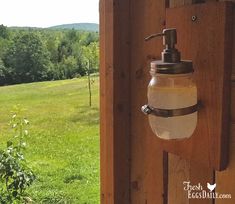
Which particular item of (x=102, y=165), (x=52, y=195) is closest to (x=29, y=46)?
(x=52, y=195)

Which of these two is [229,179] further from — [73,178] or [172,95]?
[73,178]

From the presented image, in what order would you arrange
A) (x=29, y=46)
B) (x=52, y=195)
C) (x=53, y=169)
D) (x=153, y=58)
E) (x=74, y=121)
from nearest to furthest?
(x=153, y=58) < (x=52, y=195) < (x=53, y=169) < (x=29, y=46) < (x=74, y=121)

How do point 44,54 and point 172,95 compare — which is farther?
point 44,54

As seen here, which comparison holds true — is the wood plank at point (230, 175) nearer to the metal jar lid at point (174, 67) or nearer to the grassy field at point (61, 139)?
the metal jar lid at point (174, 67)

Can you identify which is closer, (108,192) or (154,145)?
(154,145)

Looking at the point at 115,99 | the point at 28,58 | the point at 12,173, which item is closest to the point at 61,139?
the point at 28,58

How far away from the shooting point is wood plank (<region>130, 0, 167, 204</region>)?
665 mm

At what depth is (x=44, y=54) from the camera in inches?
202

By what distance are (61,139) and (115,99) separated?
13.7 ft

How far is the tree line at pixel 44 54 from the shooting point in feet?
15.5

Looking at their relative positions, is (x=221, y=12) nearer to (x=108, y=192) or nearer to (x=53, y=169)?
(x=108, y=192)

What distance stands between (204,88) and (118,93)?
0.22 meters

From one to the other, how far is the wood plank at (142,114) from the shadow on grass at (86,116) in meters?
4.68

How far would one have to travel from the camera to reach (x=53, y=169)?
3586 millimetres
